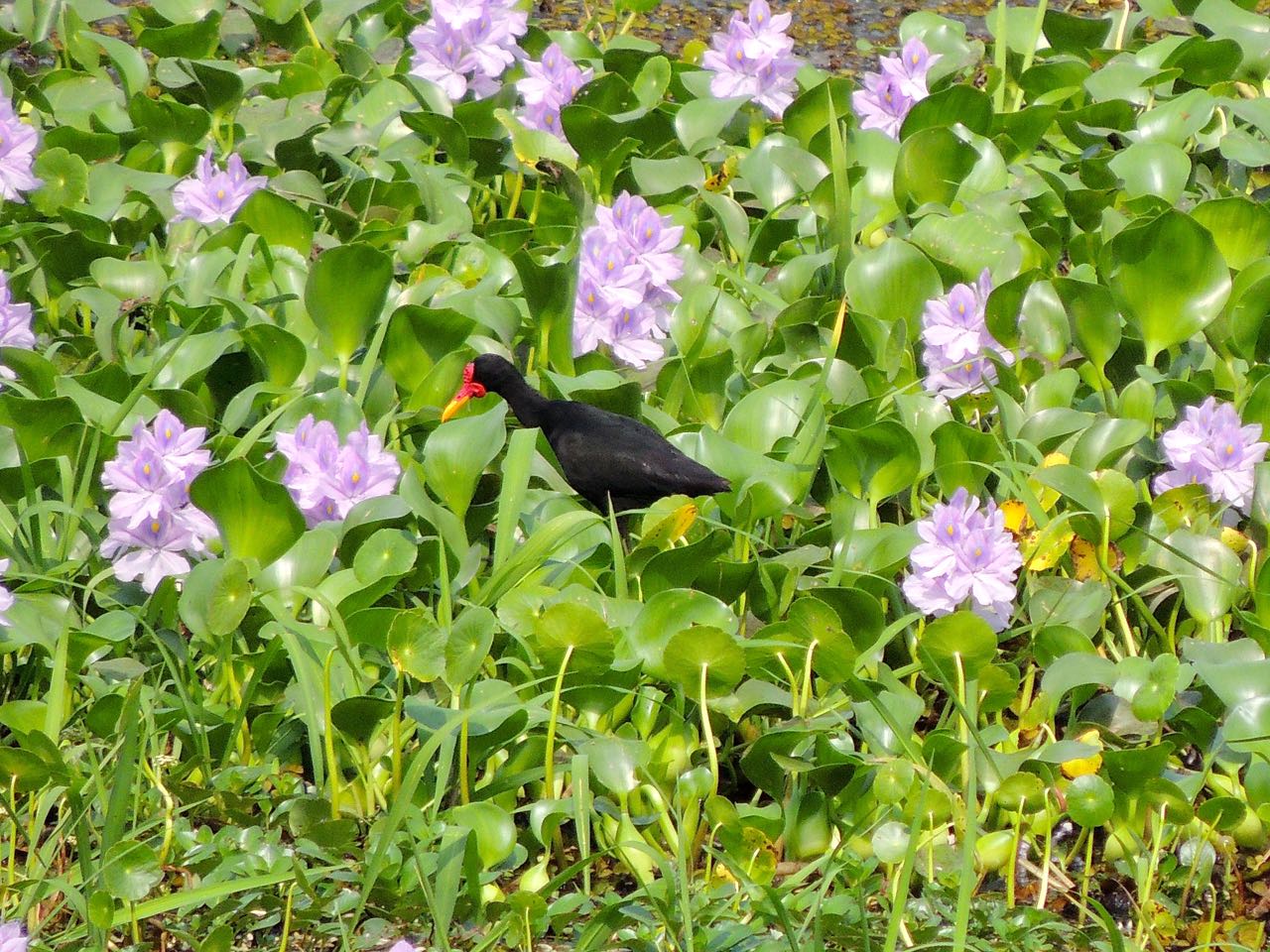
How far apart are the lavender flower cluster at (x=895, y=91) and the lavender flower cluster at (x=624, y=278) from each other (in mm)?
1090

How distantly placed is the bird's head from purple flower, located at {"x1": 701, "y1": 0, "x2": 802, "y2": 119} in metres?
1.29

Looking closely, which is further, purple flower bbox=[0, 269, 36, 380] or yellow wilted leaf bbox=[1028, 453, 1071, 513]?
purple flower bbox=[0, 269, 36, 380]

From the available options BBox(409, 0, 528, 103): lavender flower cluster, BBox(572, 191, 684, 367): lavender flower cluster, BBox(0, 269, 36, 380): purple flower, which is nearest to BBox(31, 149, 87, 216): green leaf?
BBox(0, 269, 36, 380): purple flower

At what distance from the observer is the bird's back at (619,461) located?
3.11 metres

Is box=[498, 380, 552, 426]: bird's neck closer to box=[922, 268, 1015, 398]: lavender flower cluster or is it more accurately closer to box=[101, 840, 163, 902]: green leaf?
box=[922, 268, 1015, 398]: lavender flower cluster

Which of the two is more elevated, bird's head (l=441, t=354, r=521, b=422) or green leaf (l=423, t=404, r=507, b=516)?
green leaf (l=423, t=404, r=507, b=516)

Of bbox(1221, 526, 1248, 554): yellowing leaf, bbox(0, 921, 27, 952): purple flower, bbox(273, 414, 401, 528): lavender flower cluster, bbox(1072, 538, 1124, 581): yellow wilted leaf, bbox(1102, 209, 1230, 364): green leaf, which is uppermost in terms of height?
bbox(1102, 209, 1230, 364): green leaf

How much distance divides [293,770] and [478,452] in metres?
0.62

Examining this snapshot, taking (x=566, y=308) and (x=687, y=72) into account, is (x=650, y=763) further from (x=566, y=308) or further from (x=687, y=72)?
(x=687, y=72)

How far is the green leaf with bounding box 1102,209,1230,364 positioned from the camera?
130 inches

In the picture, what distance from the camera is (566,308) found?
3.41 metres

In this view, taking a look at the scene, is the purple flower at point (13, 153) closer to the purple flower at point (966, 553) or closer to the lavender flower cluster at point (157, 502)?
the lavender flower cluster at point (157, 502)

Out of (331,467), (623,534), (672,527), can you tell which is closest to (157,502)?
(331,467)

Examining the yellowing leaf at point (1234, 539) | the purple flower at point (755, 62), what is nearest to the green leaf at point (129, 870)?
the yellowing leaf at point (1234, 539)
